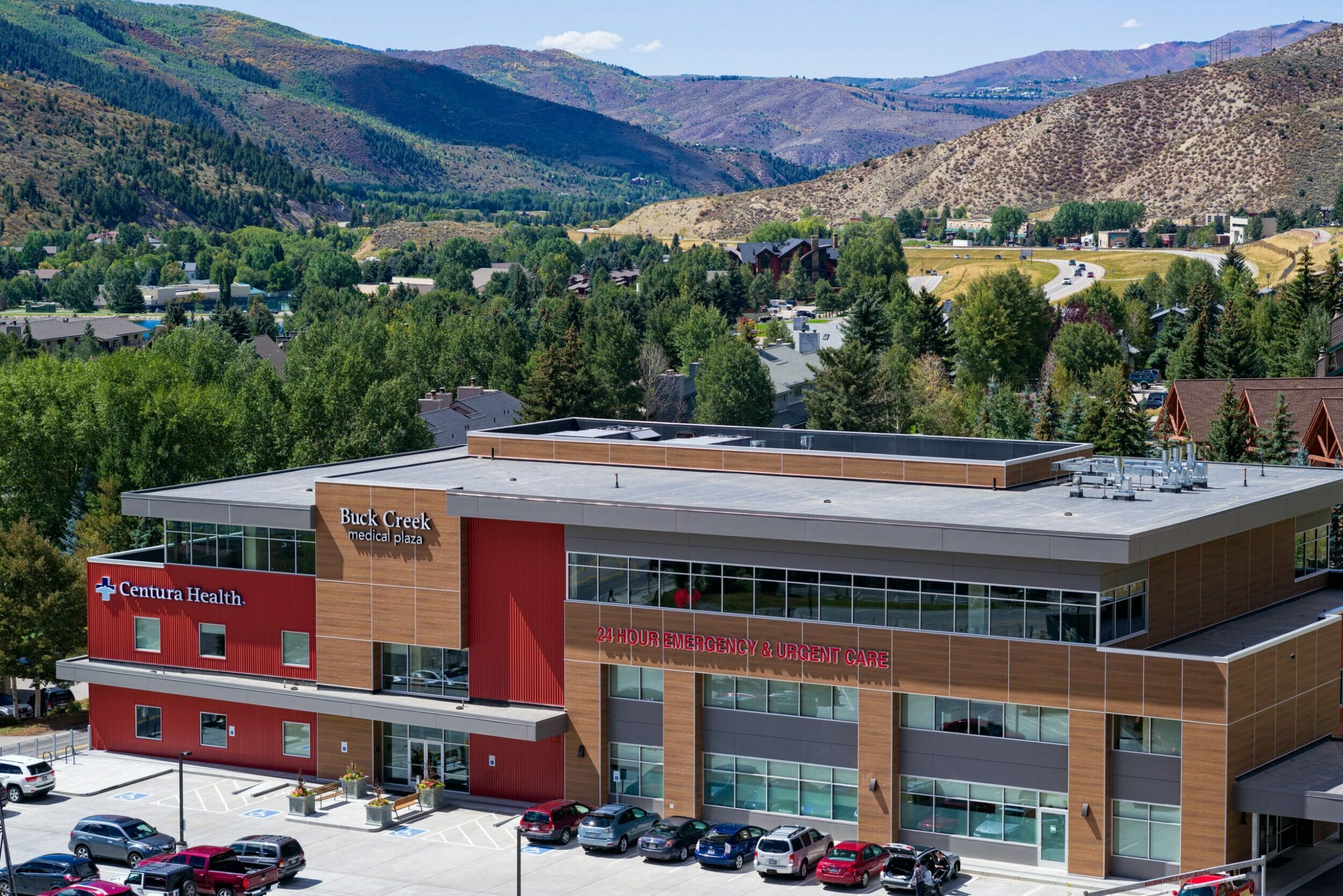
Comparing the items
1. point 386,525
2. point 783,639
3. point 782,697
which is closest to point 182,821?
point 386,525

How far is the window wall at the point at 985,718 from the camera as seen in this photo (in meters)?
51.0

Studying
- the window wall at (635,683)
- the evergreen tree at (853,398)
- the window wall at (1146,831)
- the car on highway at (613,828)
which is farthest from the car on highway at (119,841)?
the evergreen tree at (853,398)

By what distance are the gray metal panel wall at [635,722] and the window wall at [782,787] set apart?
200 cm

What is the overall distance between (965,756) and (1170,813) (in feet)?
21.3

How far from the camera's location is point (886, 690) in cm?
5309

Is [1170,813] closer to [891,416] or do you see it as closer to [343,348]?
[891,416]

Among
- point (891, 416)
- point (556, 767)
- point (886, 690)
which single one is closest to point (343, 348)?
point (891, 416)

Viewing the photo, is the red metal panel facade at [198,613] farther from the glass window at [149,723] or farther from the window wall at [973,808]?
the window wall at [973,808]

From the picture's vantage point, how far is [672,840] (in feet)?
172

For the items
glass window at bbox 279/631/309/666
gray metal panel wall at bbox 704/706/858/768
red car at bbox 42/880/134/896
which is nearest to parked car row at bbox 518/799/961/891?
gray metal panel wall at bbox 704/706/858/768

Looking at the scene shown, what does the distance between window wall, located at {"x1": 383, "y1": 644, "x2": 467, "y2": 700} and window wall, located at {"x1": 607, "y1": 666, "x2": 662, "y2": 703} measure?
6095 mm

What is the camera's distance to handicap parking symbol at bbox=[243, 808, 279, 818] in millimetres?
58016

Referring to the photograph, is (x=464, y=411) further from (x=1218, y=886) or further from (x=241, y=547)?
(x=1218, y=886)

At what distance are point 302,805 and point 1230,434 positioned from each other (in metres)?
68.5
